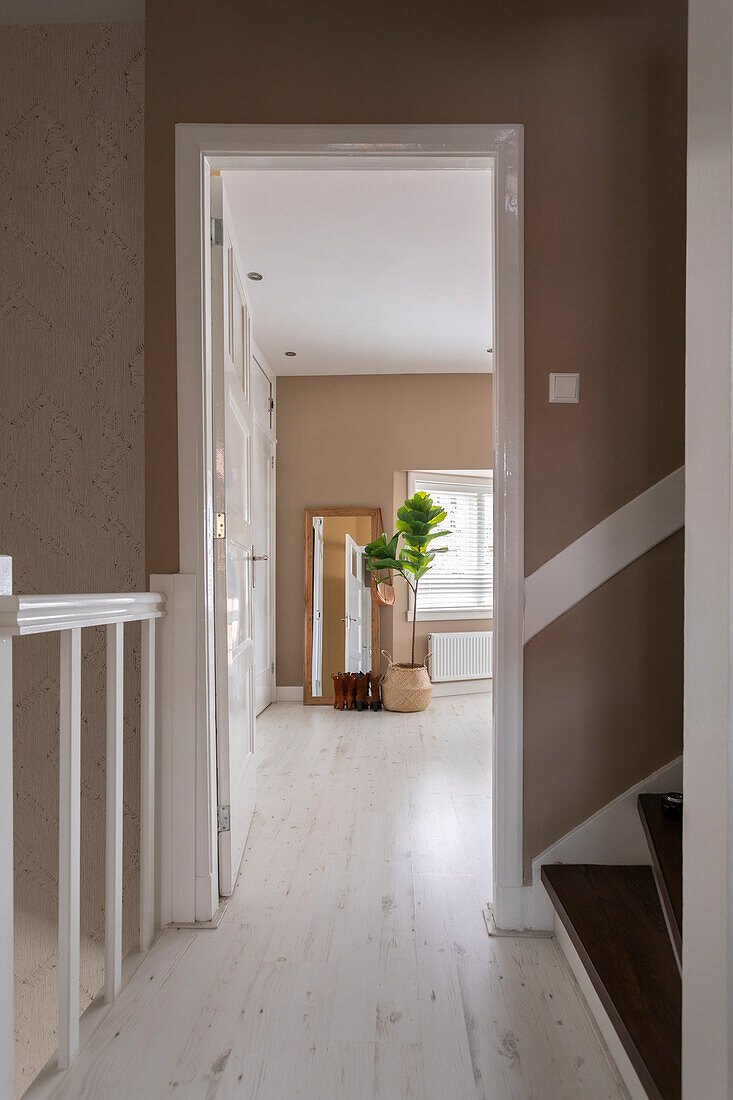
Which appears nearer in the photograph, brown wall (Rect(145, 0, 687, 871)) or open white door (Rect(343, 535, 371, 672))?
brown wall (Rect(145, 0, 687, 871))

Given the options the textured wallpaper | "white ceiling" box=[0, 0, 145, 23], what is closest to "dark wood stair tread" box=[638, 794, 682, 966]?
the textured wallpaper

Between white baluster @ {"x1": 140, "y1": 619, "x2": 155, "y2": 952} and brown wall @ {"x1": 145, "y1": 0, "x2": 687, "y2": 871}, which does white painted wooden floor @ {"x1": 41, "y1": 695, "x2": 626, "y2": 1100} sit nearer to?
white baluster @ {"x1": 140, "y1": 619, "x2": 155, "y2": 952}

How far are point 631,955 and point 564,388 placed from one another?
1341mm

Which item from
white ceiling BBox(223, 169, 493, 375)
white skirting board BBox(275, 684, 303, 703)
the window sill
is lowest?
white skirting board BBox(275, 684, 303, 703)

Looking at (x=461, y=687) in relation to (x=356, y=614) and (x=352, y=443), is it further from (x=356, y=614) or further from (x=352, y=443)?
(x=352, y=443)

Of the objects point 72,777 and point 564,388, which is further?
point 564,388

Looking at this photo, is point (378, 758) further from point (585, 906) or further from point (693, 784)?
point (693, 784)

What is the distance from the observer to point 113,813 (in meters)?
1.48

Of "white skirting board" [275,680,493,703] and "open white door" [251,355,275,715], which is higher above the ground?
"open white door" [251,355,275,715]

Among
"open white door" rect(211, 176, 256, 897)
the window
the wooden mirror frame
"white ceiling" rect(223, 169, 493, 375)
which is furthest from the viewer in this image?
the window

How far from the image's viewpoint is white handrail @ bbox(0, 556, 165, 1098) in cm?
101

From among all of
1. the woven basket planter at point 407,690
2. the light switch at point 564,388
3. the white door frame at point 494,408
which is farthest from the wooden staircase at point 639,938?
the woven basket planter at point 407,690

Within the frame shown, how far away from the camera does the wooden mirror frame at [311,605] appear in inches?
206

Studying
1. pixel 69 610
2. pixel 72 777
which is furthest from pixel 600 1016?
pixel 69 610
